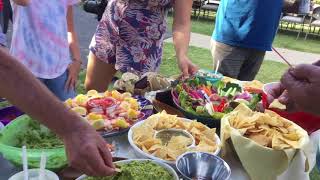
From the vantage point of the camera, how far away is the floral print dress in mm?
2139

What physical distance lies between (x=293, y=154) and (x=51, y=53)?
134cm

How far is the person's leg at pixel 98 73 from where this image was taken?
231 centimetres

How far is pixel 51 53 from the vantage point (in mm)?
2025

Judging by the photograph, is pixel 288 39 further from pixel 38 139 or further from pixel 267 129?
pixel 38 139

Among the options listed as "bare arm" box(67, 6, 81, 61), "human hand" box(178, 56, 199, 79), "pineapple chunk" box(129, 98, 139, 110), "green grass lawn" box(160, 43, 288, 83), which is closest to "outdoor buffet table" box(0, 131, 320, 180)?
"pineapple chunk" box(129, 98, 139, 110)

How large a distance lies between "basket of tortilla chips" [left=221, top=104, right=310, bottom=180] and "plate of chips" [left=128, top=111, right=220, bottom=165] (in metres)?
0.09

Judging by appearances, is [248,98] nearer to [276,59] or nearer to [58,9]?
[58,9]

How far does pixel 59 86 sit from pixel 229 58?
4.55 ft

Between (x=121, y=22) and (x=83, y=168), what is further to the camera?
(x=121, y=22)

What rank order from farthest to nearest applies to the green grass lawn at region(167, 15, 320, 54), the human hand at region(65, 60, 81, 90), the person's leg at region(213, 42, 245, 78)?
the green grass lawn at region(167, 15, 320, 54) → the person's leg at region(213, 42, 245, 78) → the human hand at region(65, 60, 81, 90)

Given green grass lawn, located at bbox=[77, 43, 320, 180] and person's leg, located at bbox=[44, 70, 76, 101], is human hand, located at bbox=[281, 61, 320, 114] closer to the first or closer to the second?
person's leg, located at bbox=[44, 70, 76, 101]

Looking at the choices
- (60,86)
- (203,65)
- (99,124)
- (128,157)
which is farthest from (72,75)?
(203,65)

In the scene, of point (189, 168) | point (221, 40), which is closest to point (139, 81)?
point (189, 168)

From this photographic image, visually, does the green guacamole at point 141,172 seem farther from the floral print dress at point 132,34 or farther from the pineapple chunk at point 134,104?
the floral print dress at point 132,34
